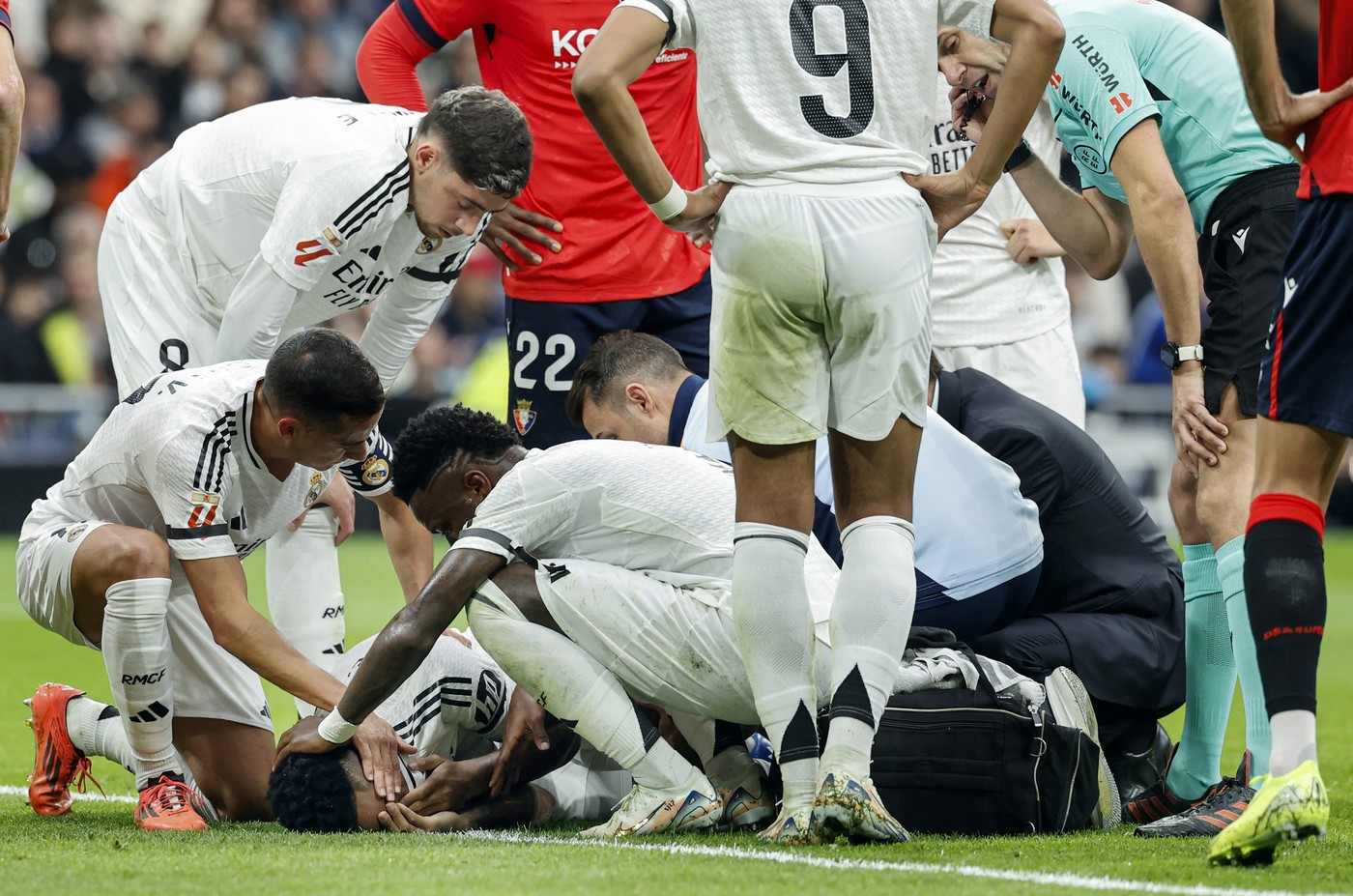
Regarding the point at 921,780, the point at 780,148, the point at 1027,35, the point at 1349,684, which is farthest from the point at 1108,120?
the point at 1349,684

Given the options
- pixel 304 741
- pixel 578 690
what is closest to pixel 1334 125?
pixel 578 690

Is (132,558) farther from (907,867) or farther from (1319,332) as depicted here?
(1319,332)

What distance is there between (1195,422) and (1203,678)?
0.66 m

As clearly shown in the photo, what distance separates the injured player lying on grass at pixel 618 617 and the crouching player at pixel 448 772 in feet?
0.28

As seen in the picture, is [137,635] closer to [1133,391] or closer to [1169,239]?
[1169,239]

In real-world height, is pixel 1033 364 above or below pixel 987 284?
below

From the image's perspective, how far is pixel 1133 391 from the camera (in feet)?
44.2

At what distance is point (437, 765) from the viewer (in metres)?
4.04

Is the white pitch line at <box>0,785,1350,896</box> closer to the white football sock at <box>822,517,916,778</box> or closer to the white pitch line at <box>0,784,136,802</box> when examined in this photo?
the white football sock at <box>822,517,916,778</box>

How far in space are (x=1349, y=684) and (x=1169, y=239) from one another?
14.9 feet

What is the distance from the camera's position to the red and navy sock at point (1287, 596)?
10.1 ft

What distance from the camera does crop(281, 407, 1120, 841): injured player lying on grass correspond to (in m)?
3.81

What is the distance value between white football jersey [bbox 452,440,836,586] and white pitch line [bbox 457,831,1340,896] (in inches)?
27.8

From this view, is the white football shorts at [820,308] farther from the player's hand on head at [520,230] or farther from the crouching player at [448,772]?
the player's hand on head at [520,230]
